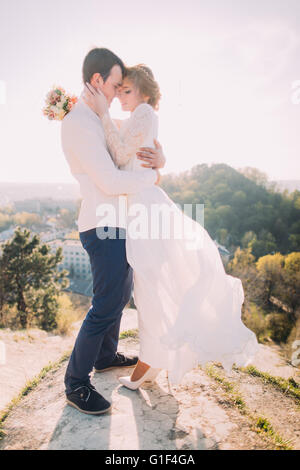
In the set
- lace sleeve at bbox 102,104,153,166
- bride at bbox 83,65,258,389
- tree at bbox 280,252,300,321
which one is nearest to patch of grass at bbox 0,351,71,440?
bride at bbox 83,65,258,389

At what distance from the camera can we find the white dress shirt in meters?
1.91

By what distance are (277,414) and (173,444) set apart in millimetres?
1270

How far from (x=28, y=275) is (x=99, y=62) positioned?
1157cm

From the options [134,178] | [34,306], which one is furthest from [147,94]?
[34,306]

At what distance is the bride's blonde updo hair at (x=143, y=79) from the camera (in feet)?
7.36

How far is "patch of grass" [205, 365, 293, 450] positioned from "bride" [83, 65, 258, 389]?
0.55 metres

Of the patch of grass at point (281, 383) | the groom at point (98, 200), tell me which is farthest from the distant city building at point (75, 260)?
the groom at point (98, 200)

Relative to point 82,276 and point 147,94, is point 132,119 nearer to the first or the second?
point 147,94

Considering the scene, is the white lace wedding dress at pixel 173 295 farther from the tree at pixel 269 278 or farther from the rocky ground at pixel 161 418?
the tree at pixel 269 278

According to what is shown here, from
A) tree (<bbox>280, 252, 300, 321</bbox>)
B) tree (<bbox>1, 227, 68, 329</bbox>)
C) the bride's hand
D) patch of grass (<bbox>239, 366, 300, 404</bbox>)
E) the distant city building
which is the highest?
the bride's hand

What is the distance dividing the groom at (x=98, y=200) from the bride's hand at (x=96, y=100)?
0.05 m

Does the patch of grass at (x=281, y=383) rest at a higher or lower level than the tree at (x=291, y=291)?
higher

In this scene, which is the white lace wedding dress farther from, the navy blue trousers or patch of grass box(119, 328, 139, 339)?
patch of grass box(119, 328, 139, 339)
